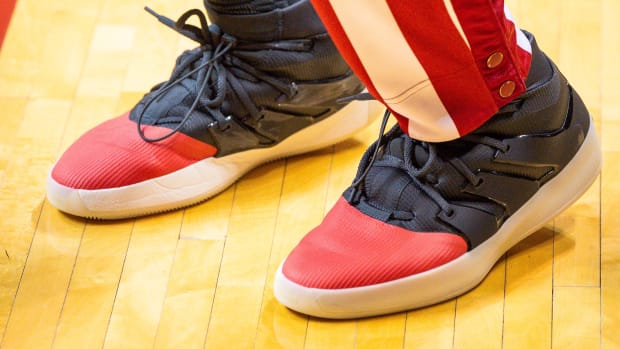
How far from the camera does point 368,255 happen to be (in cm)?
132

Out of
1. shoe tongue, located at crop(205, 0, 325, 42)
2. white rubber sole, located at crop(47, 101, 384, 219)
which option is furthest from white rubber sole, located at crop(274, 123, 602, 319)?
shoe tongue, located at crop(205, 0, 325, 42)

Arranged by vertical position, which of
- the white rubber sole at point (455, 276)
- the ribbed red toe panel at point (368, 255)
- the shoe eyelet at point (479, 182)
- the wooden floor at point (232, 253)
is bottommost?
the wooden floor at point (232, 253)

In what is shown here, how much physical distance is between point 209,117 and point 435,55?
41cm

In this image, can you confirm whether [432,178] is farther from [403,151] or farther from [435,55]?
[435,55]

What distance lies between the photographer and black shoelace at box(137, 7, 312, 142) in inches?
58.7

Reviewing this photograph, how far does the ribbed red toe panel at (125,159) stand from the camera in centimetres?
148

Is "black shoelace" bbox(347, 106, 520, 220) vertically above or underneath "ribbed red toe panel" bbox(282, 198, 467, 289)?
above

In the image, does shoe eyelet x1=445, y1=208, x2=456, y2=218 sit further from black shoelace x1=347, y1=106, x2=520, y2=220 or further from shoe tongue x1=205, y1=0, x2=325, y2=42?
shoe tongue x1=205, y1=0, x2=325, y2=42

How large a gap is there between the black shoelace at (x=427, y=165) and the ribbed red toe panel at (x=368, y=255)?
0.09ft

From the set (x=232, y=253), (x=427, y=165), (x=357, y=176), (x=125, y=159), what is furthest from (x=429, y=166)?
(x=125, y=159)

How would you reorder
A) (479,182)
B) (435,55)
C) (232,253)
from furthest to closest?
(232,253), (479,182), (435,55)

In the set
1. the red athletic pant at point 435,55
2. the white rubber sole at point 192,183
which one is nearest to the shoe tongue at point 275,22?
the white rubber sole at point 192,183

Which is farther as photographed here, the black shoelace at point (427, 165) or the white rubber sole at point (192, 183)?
the white rubber sole at point (192, 183)

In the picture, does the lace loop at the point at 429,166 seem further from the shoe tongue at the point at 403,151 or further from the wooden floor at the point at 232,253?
the wooden floor at the point at 232,253
